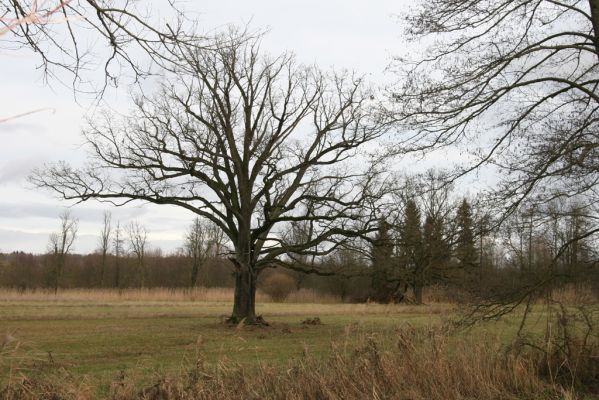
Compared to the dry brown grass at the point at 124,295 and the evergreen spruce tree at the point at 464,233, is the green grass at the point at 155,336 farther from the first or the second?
the dry brown grass at the point at 124,295

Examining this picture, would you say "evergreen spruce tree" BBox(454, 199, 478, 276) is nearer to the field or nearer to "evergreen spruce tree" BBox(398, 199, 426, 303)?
the field

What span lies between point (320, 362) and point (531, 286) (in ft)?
13.9

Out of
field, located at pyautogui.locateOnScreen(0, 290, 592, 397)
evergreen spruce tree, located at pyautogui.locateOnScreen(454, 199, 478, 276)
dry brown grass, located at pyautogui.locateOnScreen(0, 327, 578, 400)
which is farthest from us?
evergreen spruce tree, located at pyautogui.locateOnScreen(454, 199, 478, 276)

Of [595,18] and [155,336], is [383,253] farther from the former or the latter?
[595,18]

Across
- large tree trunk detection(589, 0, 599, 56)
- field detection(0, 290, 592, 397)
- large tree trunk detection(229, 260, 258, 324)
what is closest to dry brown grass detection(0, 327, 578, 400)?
field detection(0, 290, 592, 397)

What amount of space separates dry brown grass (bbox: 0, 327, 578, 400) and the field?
0.16m

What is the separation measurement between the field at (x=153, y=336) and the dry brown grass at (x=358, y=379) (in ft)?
0.51

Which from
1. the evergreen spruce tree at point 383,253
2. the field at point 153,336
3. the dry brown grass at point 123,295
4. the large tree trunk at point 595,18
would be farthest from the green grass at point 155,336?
the large tree trunk at point 595,18

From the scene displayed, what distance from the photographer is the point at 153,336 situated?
18562mm

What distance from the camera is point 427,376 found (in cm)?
681

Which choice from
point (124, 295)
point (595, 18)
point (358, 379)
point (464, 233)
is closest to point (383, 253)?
point (464, 233)

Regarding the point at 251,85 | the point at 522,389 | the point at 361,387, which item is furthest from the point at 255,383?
the point at 251,85

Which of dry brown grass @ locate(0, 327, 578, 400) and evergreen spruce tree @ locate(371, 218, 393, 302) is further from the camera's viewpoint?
evergreen spruce tree @ locate(371, 218, 393, 302)

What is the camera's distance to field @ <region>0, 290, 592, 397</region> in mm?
7350
